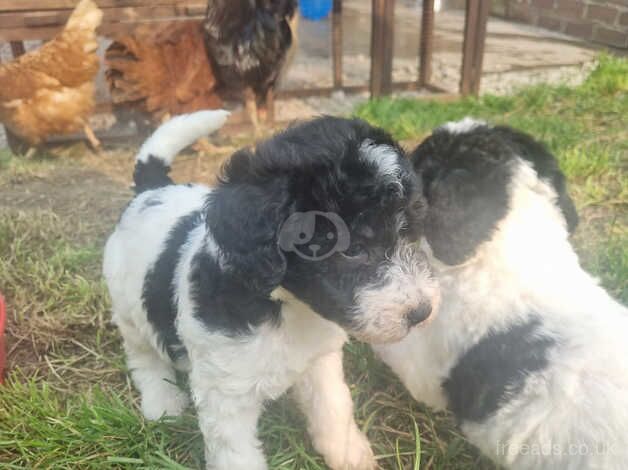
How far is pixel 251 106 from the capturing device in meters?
6.51

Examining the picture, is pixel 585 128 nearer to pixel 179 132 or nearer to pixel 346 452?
pixel 179 132

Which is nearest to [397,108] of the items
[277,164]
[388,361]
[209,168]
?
[209,168]

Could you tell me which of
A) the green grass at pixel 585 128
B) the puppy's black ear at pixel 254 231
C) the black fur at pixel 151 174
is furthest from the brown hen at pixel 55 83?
the puppy's black ear at pixel 254 231

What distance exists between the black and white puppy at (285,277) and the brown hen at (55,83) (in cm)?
394

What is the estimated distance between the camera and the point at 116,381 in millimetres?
3182

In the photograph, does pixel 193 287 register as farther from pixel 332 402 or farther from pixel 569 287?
pixel 569 287

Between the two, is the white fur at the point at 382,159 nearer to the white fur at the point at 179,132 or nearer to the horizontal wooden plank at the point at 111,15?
the white fur at the point at 179,132

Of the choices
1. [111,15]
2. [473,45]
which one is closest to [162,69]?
[111,15]

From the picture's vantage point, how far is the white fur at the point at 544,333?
6.54 feet

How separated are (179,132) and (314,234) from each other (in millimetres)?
1403

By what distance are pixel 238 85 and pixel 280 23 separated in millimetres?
810

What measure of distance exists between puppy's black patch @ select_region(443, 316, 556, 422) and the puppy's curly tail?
1.60m

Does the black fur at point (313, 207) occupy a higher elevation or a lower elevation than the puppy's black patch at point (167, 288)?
Result: higher

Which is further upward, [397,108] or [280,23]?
[280,23]
